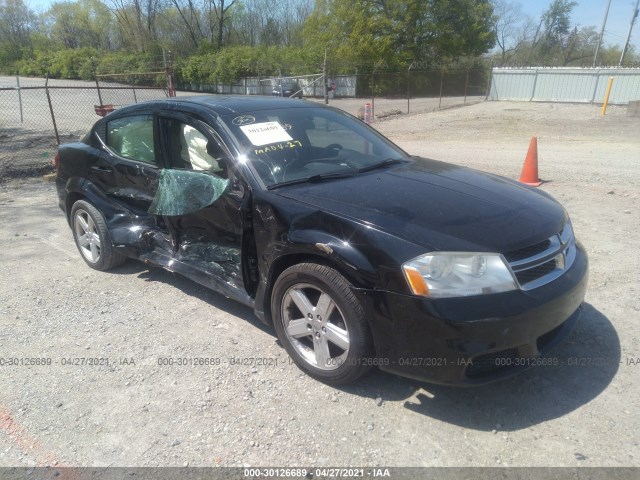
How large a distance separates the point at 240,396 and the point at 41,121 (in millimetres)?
19513

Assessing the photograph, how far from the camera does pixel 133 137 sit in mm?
4273

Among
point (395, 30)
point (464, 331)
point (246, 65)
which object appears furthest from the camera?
point (246, 65)

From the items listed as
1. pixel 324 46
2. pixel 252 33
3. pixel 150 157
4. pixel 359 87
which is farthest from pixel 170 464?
pixel 252 33

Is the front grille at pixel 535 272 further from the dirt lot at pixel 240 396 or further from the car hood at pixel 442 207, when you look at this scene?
the dirt lot at pixel 240 396

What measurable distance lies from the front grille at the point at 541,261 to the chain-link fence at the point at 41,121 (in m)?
9.46

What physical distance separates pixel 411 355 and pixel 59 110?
2641cm

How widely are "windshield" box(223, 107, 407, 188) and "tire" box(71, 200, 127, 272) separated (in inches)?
74.6

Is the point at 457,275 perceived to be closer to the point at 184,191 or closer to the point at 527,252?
the point at 527,252

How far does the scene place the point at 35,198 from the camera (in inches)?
304

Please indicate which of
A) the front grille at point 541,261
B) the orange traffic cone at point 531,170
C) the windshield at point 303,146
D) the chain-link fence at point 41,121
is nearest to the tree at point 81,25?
the chain-link fence at point 41,121

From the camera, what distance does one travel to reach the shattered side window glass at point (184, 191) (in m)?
3.45

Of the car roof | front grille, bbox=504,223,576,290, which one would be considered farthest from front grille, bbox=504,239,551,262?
the car roof

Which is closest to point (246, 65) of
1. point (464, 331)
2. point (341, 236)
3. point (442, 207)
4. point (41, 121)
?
point (41, 121)

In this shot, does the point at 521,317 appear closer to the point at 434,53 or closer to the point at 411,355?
the point at 411,355
